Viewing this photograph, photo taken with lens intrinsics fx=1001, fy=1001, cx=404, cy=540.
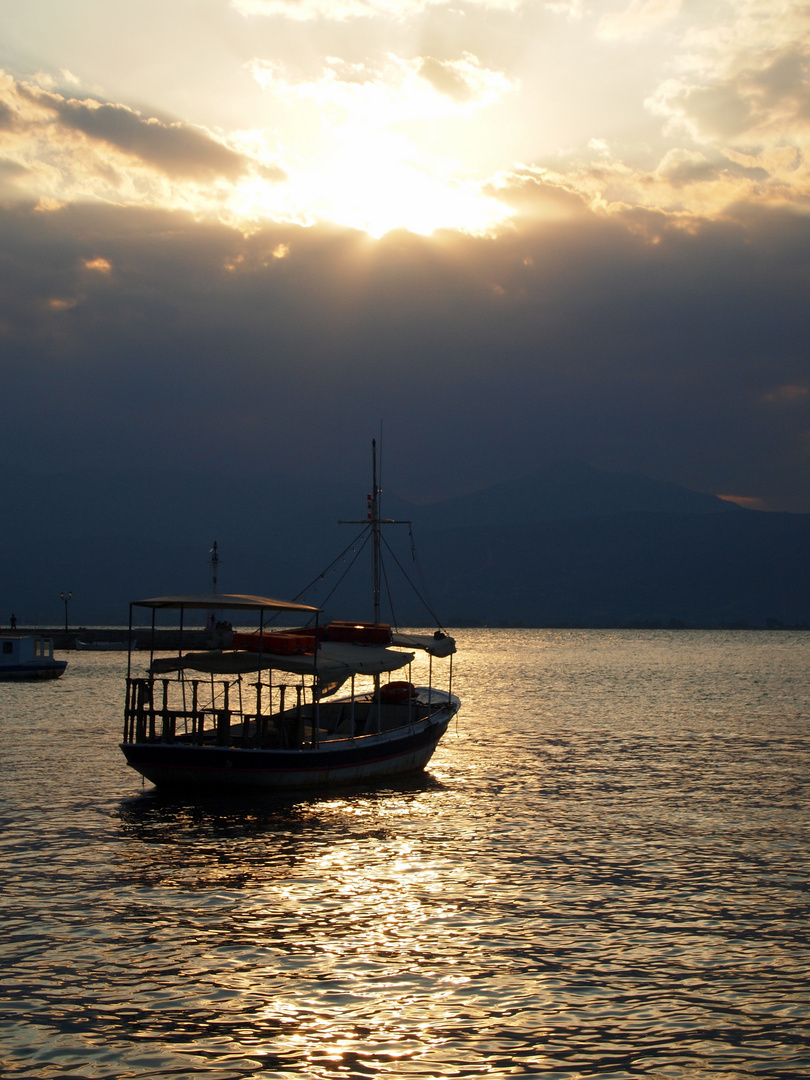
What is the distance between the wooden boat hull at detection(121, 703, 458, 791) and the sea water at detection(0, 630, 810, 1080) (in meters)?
0.77

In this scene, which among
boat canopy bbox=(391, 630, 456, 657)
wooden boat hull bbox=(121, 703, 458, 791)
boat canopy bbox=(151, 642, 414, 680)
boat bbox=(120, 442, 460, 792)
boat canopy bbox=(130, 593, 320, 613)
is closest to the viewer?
wooden boat hull bbox=(121, 703, 458, 791)

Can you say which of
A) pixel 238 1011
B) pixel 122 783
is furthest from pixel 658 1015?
pixel 122 783

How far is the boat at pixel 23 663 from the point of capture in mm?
90875

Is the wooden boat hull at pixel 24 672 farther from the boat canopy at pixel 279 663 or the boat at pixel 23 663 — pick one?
the boat canopy at pixel 279 663

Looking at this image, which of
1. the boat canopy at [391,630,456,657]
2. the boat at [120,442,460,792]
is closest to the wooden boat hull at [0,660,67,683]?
the boat at [120,442,460,792]

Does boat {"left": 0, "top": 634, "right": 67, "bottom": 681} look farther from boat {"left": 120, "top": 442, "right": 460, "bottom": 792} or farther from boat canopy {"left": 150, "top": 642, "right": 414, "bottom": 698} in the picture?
boat canopy {"left": 150, "top": 642, "right": 414, "bottom": 698}

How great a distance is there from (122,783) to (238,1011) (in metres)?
22.5

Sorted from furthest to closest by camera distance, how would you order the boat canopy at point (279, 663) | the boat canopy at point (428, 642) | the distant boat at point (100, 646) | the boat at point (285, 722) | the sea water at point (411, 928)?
the distant boat at point (100, 646) < the boat canopy at point (428, 642) < the boat canopy at point (279, 663) < the boat at point (285, 722) < the sea water at point (411, 928)

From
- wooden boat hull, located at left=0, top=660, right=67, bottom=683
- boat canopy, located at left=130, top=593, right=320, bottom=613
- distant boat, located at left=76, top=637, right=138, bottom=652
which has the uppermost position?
boat canopy, located at left=130, top=593, right=320, bottom=613

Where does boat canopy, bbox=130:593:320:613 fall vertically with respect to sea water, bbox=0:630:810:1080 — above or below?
above

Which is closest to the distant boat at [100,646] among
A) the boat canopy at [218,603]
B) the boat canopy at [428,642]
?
the boat canopy at [428,642]

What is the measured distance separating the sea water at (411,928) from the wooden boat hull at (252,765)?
30.3 inches

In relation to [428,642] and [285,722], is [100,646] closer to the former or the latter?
[428,642]

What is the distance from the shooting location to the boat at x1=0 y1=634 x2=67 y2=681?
3578 inches
